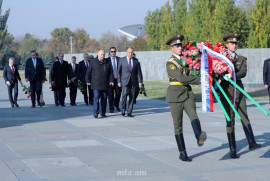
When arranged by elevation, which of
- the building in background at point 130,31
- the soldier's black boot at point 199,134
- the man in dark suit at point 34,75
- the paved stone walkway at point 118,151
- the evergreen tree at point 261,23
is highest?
the building in background at point 130,31

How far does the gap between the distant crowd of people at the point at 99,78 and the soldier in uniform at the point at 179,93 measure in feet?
22.4

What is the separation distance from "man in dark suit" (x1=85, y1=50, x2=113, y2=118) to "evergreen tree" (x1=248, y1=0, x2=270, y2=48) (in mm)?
18803

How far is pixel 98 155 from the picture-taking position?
9117mm

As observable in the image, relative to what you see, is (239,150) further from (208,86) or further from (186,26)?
(186,26)

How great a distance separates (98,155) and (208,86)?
85.8 inches

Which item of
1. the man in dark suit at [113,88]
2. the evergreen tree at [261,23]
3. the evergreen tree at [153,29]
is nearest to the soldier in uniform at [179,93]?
the man in dark suit at [113,88]

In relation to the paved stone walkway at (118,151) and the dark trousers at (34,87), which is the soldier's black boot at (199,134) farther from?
the dark trousers at (34,87)

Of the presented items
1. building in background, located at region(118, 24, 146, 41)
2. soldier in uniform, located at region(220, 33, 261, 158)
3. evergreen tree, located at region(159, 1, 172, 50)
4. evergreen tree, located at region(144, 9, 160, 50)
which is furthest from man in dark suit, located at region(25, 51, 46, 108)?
building in background, located at region(118, 24, 146, 41)

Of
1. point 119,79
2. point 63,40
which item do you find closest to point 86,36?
point 63,40

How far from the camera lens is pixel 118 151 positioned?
952cm

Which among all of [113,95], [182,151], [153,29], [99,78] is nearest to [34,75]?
[113,95]

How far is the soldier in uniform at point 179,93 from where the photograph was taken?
8383 mm

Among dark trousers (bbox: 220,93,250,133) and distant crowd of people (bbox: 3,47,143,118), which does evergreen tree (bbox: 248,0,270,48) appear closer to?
distant crowd of people (bbox: 3,47,143,118)

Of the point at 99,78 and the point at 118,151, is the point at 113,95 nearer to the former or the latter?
the point at 99,78
